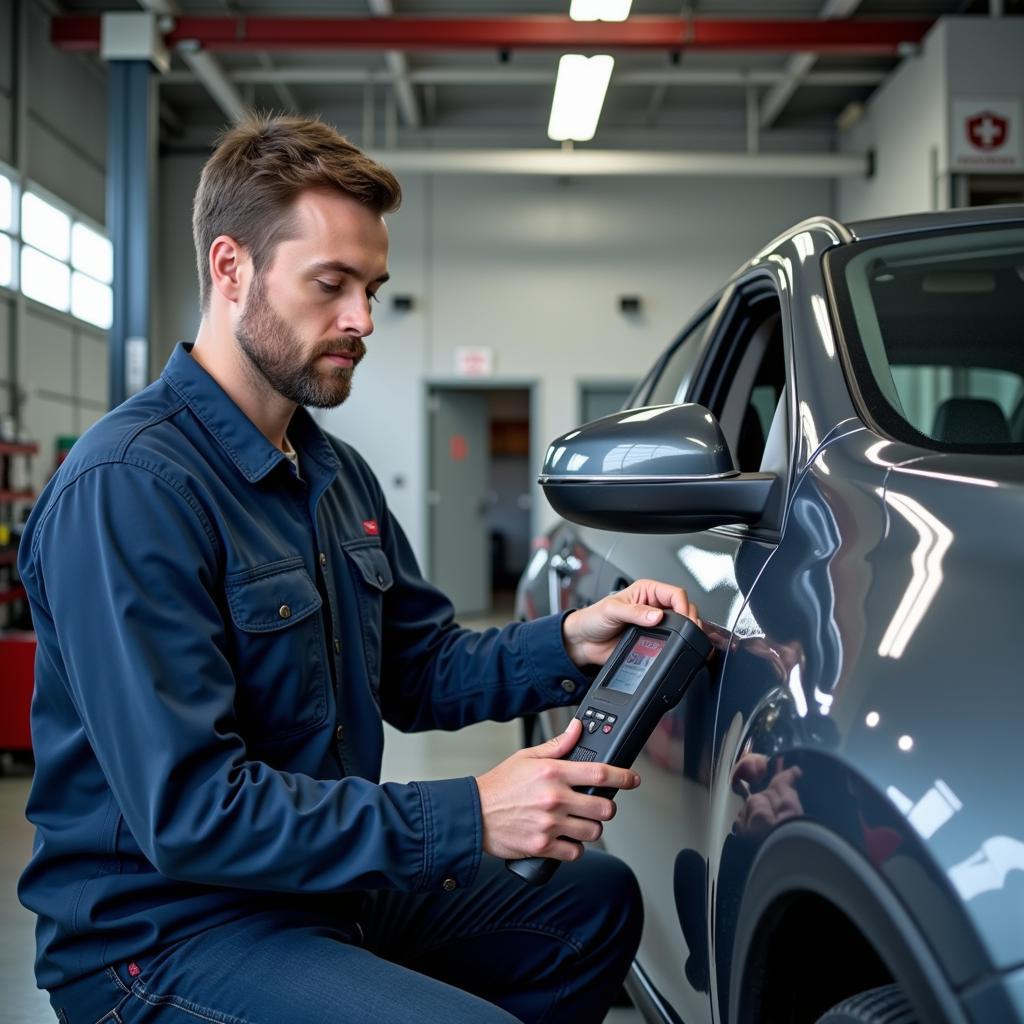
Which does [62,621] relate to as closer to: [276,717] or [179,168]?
[276,717]

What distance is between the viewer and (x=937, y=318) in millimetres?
1822

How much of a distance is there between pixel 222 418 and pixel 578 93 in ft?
23.6

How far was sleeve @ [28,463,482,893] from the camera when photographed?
113cm

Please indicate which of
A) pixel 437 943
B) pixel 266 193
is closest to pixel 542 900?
pixel 437 943

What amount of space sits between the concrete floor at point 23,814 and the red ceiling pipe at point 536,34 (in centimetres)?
492

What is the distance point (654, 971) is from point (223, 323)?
3.32ft

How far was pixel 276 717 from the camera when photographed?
1.34 meters

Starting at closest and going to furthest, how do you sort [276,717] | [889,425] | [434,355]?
1. [889,425]
2. [276,717]
3. [434,355]

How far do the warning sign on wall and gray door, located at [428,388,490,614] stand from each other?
5.39 m

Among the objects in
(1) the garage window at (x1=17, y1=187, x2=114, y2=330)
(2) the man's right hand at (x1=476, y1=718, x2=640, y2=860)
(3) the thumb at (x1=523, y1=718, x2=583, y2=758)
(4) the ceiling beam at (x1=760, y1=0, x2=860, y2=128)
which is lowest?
(2) the man's right hand at (x1=476, y1=718, x2=640, y2=860)

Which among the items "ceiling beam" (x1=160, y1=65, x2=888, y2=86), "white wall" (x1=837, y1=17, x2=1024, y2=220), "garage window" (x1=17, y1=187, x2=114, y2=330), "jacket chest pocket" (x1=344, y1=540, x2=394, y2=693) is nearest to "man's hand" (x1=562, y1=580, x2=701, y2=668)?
"jacket chest pocket" (x1=344, y1=540, x2=394, y2=693)

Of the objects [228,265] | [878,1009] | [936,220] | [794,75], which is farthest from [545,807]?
[794,75]

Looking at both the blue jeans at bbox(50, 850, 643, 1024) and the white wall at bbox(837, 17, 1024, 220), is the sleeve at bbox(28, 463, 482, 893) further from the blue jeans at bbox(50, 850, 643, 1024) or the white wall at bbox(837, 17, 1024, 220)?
the white wall at bbox(837, 17, 1024, 220)

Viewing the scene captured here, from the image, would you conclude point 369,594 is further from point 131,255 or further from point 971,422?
point 131,255
